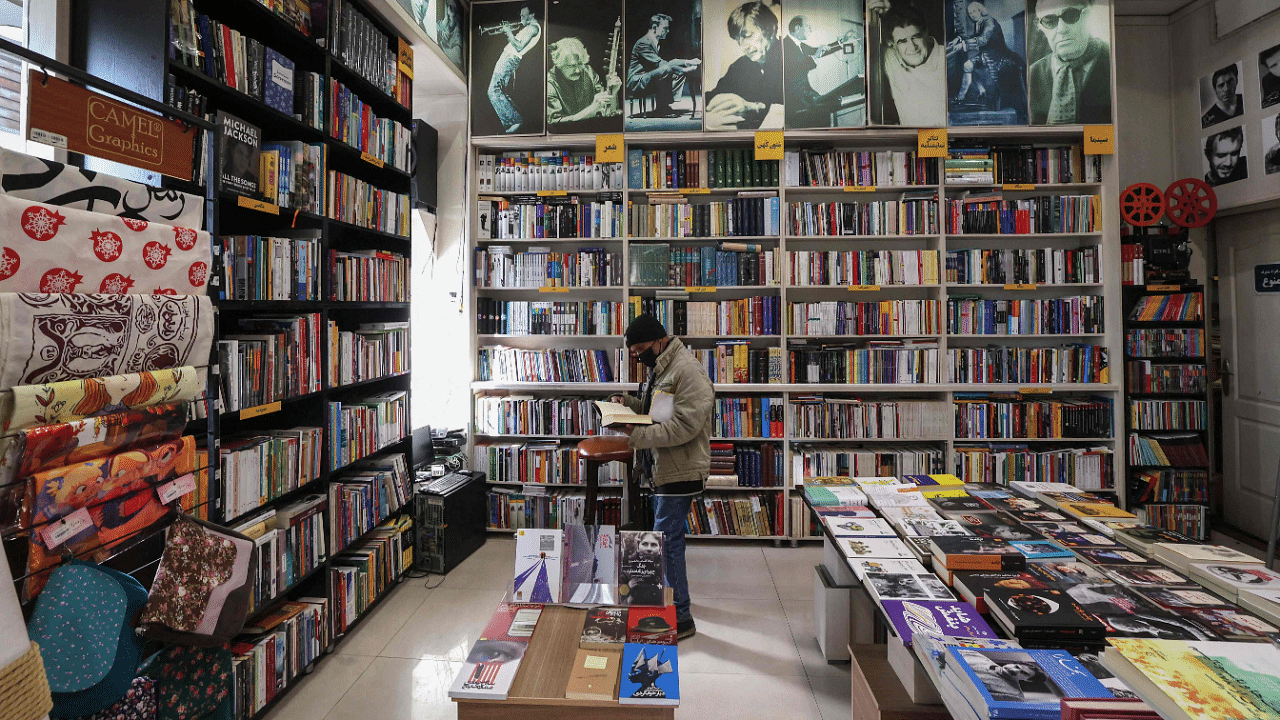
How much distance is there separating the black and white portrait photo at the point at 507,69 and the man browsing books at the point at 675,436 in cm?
221

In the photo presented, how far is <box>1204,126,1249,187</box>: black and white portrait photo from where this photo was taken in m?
4.04

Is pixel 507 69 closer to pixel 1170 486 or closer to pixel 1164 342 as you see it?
pixel 1164 342

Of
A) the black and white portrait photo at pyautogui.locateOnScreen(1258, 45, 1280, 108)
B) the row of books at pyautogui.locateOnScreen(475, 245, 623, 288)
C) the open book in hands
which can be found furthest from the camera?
the row of books at pyautogui.locateOnScreen(475, 245, 623, 288)

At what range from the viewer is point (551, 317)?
438cm

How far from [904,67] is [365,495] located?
428 centimetres

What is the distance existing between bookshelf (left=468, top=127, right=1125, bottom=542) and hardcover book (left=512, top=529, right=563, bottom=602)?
231cm

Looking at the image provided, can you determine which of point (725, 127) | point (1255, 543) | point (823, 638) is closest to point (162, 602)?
point (823, 638)

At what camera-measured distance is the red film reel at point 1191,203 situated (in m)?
4.04

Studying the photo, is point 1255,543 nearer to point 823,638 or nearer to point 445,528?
point 823,638

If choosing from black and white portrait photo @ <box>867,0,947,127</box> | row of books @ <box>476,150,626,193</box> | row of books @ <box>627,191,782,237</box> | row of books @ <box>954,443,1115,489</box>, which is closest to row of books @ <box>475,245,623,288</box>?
row of books @ <box>627,191,782,237</box>

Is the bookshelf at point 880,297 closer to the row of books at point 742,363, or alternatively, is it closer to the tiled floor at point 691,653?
the row of books at point 742,363

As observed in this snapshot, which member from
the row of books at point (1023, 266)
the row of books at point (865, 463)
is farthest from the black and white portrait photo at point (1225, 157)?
the row of books at point (865, 463)

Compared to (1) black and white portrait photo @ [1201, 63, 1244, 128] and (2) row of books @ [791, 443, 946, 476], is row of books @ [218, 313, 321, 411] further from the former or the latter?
(1) black and white portrait photo @ [1201, 63, 1244, 128]

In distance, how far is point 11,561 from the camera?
1205 millimetres
